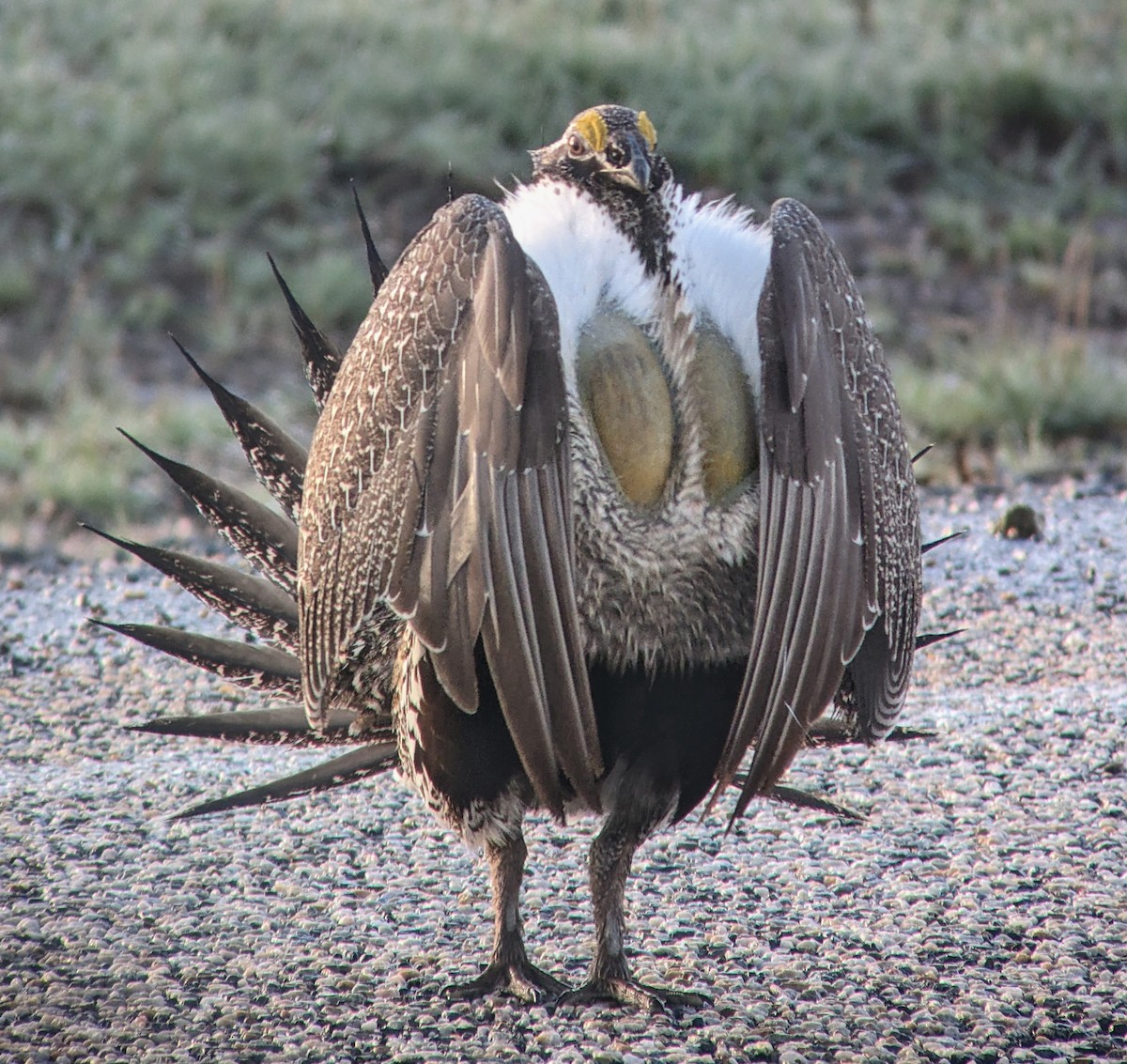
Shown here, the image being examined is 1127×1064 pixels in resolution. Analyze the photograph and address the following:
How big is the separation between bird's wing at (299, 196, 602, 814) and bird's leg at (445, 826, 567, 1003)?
0.26 meters

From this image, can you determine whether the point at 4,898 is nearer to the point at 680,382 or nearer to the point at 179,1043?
the point at 179,1043

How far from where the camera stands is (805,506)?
7.12ft

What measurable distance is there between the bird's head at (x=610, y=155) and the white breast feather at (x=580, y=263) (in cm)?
5

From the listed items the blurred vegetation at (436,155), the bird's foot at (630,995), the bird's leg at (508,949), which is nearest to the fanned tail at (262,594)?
the bird's leg at (508,949)

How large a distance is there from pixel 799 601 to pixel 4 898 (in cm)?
134

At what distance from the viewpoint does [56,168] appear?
27.2 feet

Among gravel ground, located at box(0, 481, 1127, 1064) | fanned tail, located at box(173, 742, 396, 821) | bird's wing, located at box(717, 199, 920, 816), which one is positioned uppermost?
bird's wing, located at box(717, 199, 920, 816)

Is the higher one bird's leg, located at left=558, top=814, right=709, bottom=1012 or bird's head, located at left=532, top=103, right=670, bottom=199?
bird's head, located at left=532, top=103, right=670, bottom=199

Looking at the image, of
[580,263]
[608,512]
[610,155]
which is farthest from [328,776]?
[610,155]

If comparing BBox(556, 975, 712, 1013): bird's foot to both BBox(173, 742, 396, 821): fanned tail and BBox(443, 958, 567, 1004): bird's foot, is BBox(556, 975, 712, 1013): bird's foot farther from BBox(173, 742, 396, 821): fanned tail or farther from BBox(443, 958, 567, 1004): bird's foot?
BBox(173, 742, 396, 821): fanned tail

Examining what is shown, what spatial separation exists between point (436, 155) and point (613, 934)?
265 inches

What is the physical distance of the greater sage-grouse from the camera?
2096mm

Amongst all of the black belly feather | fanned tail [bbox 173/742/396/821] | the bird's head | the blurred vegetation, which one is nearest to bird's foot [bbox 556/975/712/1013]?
the black belly feather

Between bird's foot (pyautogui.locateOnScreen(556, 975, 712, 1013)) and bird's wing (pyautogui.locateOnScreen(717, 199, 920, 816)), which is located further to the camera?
bird's foot (pyautogui.locateOnScreen(556, 975, 712, 1013))
